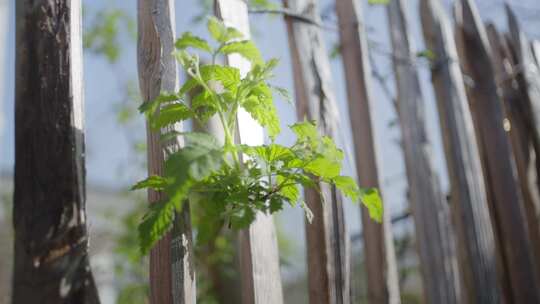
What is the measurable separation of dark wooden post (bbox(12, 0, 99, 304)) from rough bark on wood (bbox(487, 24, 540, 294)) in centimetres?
207

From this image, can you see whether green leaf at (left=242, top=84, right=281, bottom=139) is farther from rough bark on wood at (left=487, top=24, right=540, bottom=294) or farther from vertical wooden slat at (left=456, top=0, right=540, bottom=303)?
rough bark on wood at (left=487, top=24, right=540, bottom=294)

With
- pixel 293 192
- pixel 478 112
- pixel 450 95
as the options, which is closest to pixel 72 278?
pixel 293 192

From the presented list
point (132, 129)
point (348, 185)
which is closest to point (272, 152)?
point (348, 185)

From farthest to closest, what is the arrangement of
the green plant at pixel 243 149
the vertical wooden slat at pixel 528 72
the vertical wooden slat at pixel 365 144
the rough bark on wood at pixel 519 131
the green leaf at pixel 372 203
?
the vertical wooden slat at pixel 528 72 → the rough bark on wood at pixel 519 131 → the vertical wooden slat at pixel 365 144 → the green leaf at pixel 372 203 → the green plant at pixel 243 149

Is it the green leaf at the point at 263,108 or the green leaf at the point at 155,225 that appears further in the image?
the green leaf at the point at 263,108

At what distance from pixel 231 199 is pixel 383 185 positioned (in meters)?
0.96

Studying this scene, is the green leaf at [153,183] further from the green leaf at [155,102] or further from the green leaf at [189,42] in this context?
the green leaf at [189,42]

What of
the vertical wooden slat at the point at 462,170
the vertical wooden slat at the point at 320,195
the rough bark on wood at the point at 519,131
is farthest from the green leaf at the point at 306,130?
the rough bark on wood at the point at 519,131

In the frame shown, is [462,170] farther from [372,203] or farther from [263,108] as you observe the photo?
[263,108]

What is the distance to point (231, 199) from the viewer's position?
100cm

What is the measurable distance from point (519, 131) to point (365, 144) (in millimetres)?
1081

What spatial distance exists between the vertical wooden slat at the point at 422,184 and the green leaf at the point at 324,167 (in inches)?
40.0

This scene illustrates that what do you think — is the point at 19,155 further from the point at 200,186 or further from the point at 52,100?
the point at 200,186

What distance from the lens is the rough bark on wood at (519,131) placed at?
241cm
